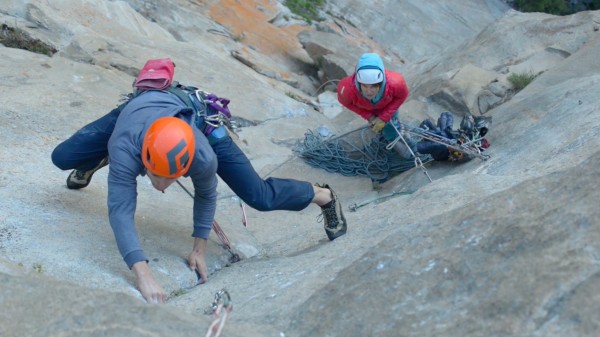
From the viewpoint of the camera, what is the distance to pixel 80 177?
544 centimetres

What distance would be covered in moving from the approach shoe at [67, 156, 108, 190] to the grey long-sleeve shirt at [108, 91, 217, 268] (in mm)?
1046

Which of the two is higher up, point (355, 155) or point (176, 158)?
point (176, 158)

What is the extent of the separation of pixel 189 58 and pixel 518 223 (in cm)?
771

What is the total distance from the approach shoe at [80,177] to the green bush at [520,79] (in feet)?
18.5

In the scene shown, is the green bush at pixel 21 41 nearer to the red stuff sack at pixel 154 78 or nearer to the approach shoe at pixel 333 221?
the red stuff sack at pixel 154 78

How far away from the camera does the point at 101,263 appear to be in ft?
14.5

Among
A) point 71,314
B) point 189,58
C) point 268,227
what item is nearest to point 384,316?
point 71,314

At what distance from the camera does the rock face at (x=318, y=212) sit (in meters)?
2.96

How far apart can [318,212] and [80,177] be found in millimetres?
2061

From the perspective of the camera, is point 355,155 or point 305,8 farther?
point 305,8

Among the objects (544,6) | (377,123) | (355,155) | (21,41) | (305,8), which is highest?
(377,123)

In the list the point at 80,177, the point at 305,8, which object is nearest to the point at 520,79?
the point at 80,177

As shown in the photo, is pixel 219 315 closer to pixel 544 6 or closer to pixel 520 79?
pixel 520 79

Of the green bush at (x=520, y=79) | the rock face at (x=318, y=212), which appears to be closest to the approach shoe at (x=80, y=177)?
the rock face at (x=318, y=212)
